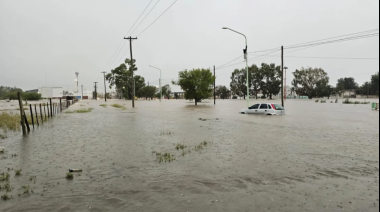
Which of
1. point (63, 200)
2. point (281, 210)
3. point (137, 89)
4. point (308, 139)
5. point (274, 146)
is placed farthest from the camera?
point (137, 89)

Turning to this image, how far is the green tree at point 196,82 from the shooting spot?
58.2 meters

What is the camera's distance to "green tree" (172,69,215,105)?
58.2 meters

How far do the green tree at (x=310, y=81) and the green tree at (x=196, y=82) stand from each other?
285 feet

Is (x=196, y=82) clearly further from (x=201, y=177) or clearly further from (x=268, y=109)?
(x=201, y=177)

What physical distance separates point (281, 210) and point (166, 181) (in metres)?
2.77

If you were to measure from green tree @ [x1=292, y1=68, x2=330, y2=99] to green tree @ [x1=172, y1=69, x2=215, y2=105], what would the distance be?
8682cm

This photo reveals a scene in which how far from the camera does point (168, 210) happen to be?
4773 millimetres

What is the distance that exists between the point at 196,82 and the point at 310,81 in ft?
300

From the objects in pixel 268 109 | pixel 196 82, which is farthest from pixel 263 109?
pixel 196 82

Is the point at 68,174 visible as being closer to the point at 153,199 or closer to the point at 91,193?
the point at 91,193

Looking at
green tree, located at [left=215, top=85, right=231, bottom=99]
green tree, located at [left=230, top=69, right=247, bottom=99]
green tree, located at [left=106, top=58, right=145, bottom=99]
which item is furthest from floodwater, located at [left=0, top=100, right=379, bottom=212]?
green tree, located at [left=215, top=85, right=231, bottom=99]

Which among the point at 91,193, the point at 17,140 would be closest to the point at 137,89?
the point at 17,140

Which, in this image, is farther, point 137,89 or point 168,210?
point 137,89

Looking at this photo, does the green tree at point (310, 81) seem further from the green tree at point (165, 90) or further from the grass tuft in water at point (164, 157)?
the grass tuft in water at point (164, 157)
